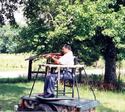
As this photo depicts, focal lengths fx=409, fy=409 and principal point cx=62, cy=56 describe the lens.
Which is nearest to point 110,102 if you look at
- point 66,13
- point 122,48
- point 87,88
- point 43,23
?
point 87,88

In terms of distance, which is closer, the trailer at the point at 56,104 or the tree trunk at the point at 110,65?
the trailer at the point at 56,104

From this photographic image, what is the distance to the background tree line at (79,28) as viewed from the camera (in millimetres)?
21953

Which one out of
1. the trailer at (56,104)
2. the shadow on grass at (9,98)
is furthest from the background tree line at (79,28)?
the trailer at (56,104)

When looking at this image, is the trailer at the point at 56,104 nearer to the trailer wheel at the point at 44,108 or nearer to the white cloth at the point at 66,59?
the trailer wheel at the point at 44,108

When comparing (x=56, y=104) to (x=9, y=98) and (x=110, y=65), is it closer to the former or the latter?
(x=9, y=98)

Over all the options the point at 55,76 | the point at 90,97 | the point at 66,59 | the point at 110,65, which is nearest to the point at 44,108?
the point at 55,76

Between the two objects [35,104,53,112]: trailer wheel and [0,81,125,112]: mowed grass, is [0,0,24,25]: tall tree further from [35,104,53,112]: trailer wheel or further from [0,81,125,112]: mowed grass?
[35,104,53,112]: trailer wheel

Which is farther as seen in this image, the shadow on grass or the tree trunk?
the tree trunk

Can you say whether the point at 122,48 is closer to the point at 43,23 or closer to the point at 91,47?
the point at 91,47

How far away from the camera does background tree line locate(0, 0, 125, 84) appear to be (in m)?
22.0

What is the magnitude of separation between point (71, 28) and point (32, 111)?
12291 mm

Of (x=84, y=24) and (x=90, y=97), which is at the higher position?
(x=84, y=24)

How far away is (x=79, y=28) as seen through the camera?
2241cm

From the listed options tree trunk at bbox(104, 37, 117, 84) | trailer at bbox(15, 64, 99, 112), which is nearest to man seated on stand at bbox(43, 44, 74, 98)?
trailer at bbox(15, 64, 99, 112)
